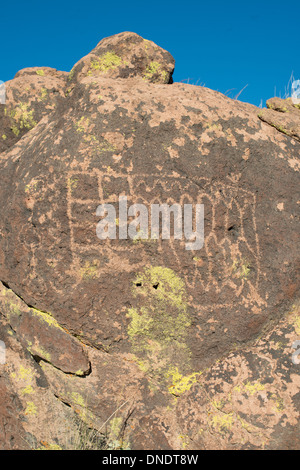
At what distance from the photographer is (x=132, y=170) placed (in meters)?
→ 2.59

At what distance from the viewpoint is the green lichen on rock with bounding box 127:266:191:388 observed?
262 centimetres

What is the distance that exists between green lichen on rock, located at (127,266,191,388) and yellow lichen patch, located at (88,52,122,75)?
1.62 m

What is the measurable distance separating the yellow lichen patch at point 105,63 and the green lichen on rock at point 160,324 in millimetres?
1621

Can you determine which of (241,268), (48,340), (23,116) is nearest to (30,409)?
(48,340)

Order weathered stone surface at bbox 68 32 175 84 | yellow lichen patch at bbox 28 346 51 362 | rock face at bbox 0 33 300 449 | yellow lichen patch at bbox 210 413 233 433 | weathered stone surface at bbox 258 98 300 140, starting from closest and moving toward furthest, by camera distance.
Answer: yellow lichen patch at bbox 210 413 233 433, rock face at bbox 0 33 300 449, yellow lichen patch at bbox 28 346 51 362, weathered stone surface at bbox 258 98 300 140, weathered stone surface at bbox 68 32 175 84

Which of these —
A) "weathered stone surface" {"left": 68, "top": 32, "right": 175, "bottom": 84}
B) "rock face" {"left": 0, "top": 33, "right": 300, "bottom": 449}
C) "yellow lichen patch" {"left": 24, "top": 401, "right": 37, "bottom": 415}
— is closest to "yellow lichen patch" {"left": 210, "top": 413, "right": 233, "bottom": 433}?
"rock face" {"left": 0, "top": 33, "right": 300, "bottom": 449}

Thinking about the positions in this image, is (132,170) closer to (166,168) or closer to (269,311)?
(166,168)

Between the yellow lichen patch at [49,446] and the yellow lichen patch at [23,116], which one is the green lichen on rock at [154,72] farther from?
the yellow lichen patch at [49,446]

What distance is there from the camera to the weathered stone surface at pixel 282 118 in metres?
2.96

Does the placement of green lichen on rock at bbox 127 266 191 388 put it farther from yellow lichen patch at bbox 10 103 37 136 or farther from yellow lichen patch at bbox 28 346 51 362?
yellow lichen patch at bbox 10 103 37 136

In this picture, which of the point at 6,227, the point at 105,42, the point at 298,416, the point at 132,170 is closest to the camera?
the point at 298,416

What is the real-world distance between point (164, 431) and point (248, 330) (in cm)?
83

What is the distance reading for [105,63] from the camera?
125 inches
